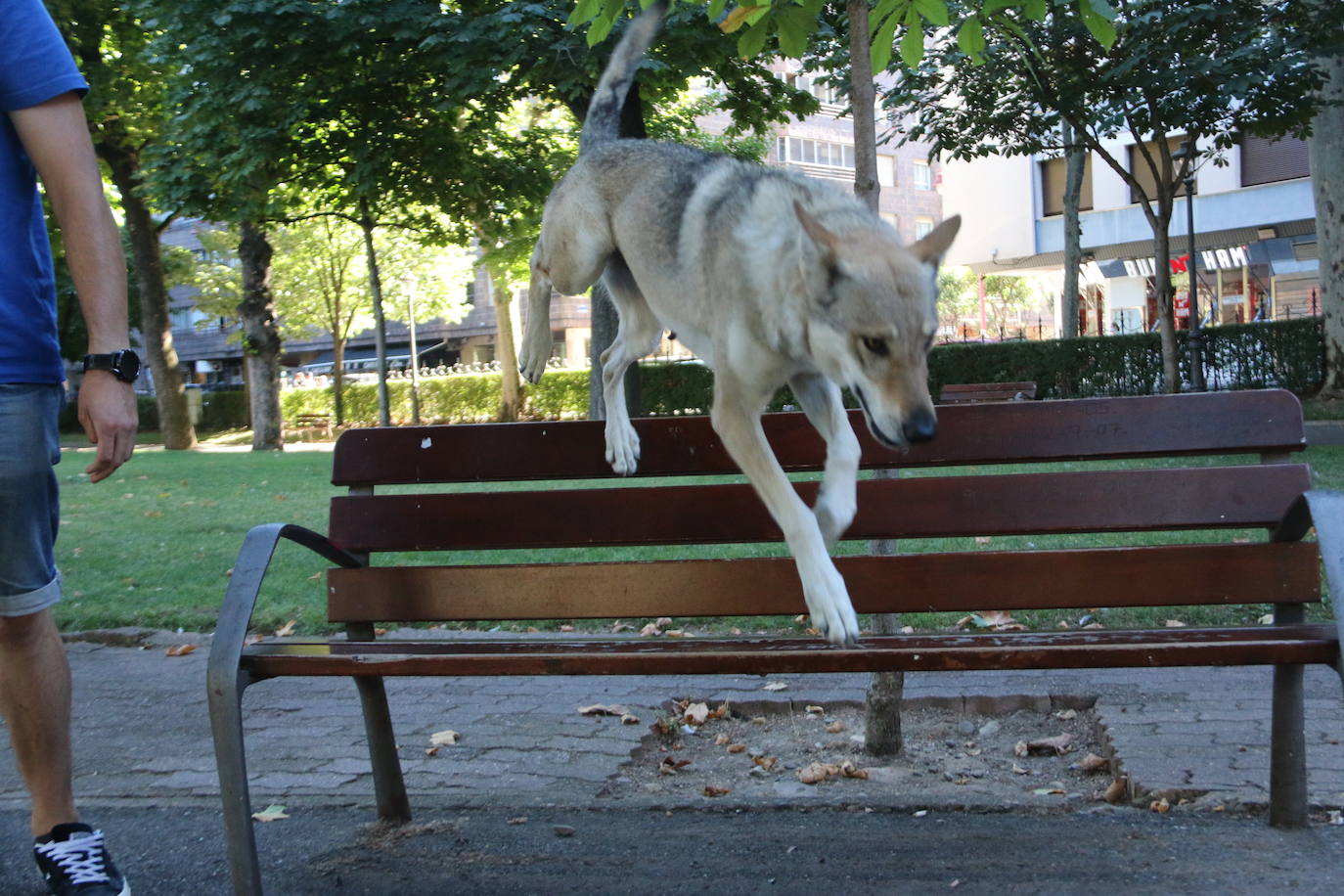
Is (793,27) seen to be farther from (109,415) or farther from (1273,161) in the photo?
(1273,161)

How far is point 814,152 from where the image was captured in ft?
188

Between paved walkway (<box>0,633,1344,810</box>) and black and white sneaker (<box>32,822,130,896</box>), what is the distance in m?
0.98

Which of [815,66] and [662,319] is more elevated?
[815,66]

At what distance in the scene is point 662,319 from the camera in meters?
3.92

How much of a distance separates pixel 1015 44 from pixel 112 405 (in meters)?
14.1

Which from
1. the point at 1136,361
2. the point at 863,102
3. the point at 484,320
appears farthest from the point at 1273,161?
the point at 863,102

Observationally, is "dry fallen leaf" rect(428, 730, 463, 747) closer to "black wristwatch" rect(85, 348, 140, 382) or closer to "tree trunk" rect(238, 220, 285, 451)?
"black wristwatch" rect(85, 348, 140, 382)

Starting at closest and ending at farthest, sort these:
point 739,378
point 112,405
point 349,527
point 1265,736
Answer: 1. point 112,405
2. point 739,378
3. point 349,527
4. point 1265,736

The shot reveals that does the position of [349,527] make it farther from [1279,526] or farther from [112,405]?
[1279,526]

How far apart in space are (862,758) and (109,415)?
9.50ft

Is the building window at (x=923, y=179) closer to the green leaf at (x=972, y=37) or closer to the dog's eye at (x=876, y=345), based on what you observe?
the green leaf at (x=972, y=37)

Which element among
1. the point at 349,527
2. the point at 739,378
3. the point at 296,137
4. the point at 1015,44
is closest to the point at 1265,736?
the point at 739,378

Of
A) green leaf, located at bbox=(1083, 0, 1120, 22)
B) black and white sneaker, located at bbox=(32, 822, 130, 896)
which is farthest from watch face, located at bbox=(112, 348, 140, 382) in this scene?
green leaf, located at bbox=(1083, 0, 1120, 22)

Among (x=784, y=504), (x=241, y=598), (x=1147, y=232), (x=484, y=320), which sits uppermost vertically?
(x=1147, y=232)
